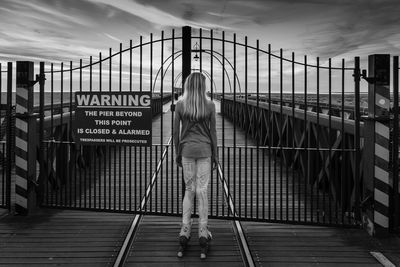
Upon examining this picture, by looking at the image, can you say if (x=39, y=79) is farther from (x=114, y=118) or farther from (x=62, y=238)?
(x=62, y=238)

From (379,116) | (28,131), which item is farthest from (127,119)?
(379,116)

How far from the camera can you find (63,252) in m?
4.59

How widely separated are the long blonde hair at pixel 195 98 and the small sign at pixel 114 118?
1233 mm

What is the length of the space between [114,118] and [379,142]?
10.0 feet

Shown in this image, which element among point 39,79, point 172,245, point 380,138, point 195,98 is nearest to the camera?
point 195,98

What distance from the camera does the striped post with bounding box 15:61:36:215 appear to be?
5.96 metres

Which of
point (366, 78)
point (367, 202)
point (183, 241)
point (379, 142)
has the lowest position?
point (183, 241)

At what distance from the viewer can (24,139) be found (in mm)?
6012

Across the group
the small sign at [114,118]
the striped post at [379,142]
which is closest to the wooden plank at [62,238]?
the small sign at [114,118]

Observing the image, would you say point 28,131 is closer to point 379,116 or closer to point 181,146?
point 181,146

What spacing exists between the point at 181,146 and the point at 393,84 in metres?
2.45

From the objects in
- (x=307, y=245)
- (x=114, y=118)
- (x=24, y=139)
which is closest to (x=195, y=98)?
(x=114, y=118)

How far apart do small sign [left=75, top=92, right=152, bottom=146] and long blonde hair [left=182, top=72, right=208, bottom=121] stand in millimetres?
1233

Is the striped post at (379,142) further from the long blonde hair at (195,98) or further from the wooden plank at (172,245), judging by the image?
the long blonde hair at (195,98)
